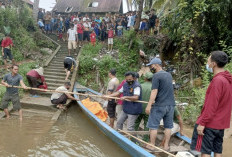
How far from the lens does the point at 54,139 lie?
5508 mm

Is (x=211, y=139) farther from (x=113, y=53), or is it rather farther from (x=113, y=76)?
(x=113, y=53)

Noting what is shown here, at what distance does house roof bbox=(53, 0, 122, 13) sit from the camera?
24.5m

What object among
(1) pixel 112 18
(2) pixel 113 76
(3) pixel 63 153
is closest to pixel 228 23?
(2) pixel 113 76

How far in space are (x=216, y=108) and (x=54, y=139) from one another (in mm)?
4237

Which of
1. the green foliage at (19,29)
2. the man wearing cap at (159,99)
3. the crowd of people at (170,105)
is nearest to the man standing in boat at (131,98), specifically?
the crowd of people at (170,105)

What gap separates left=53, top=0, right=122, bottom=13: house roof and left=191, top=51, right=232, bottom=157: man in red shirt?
22.6 meters

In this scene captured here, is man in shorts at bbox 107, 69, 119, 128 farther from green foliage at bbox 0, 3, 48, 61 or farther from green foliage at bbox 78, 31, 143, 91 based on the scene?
green foliage at bbox 0, 3, 48, 61

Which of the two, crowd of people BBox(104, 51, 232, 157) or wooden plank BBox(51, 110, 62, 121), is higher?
crowd of people BBox(104, 51, 232, 157)

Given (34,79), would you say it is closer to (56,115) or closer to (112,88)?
(56,115)

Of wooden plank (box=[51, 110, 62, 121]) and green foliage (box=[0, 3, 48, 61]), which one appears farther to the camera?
green foliage (box=[0, 3, 48, 61])

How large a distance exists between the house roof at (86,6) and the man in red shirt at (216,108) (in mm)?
22611

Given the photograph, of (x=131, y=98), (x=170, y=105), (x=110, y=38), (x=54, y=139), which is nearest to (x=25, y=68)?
(x=110, y=38)

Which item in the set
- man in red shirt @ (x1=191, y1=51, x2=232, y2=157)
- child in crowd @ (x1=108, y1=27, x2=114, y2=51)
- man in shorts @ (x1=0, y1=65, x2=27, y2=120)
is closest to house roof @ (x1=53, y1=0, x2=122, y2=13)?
child in crowd @ (x1=108, y1=27, x2=114, y2=51)

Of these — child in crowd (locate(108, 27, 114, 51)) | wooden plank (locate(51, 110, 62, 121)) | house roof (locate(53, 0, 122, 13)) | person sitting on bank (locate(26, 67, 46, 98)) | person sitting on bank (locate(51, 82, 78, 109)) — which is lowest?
wooden plank (locate(51, 110, 62, 121))
